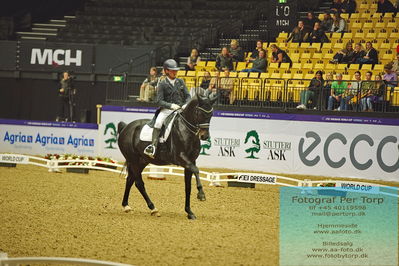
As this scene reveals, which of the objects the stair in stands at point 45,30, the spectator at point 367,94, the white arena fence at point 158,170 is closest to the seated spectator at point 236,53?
the white arena fence at point 158,170

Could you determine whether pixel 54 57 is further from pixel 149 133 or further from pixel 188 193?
pixel 188 193

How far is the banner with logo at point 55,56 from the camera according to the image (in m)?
34.0

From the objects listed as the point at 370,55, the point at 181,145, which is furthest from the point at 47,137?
the point at 181,145

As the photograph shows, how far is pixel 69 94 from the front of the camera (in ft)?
108

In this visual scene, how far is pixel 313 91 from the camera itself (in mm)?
24891

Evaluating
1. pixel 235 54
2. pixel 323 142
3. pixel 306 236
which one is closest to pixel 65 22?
pixel 235 54

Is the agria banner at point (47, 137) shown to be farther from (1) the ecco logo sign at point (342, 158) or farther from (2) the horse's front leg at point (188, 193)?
(2) the horse's front leg at point (188, 193)

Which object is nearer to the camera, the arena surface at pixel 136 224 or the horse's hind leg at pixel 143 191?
the arena surface at pixel 136 224

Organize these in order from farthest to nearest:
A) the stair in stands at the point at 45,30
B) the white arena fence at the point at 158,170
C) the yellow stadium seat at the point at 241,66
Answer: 1. the stair in stands at the point at 45,30
2. the yellow stadium seat at the point at 241,66
3. the white arena fence at the point at 158,170

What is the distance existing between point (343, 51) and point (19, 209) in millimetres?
14326

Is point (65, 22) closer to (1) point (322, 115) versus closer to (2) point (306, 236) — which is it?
(1) point (322, 115)

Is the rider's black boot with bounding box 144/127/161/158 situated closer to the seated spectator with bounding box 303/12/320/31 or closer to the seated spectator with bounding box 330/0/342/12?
the seated spectator with bounding box 303/12/320/31

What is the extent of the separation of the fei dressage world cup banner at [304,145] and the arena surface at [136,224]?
3.40 metres

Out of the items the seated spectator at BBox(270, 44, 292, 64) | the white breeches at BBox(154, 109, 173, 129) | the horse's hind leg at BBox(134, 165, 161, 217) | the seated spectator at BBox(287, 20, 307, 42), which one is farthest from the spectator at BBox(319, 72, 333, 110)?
the horse's hind leg at BBox(134, 165, 161, 217)
